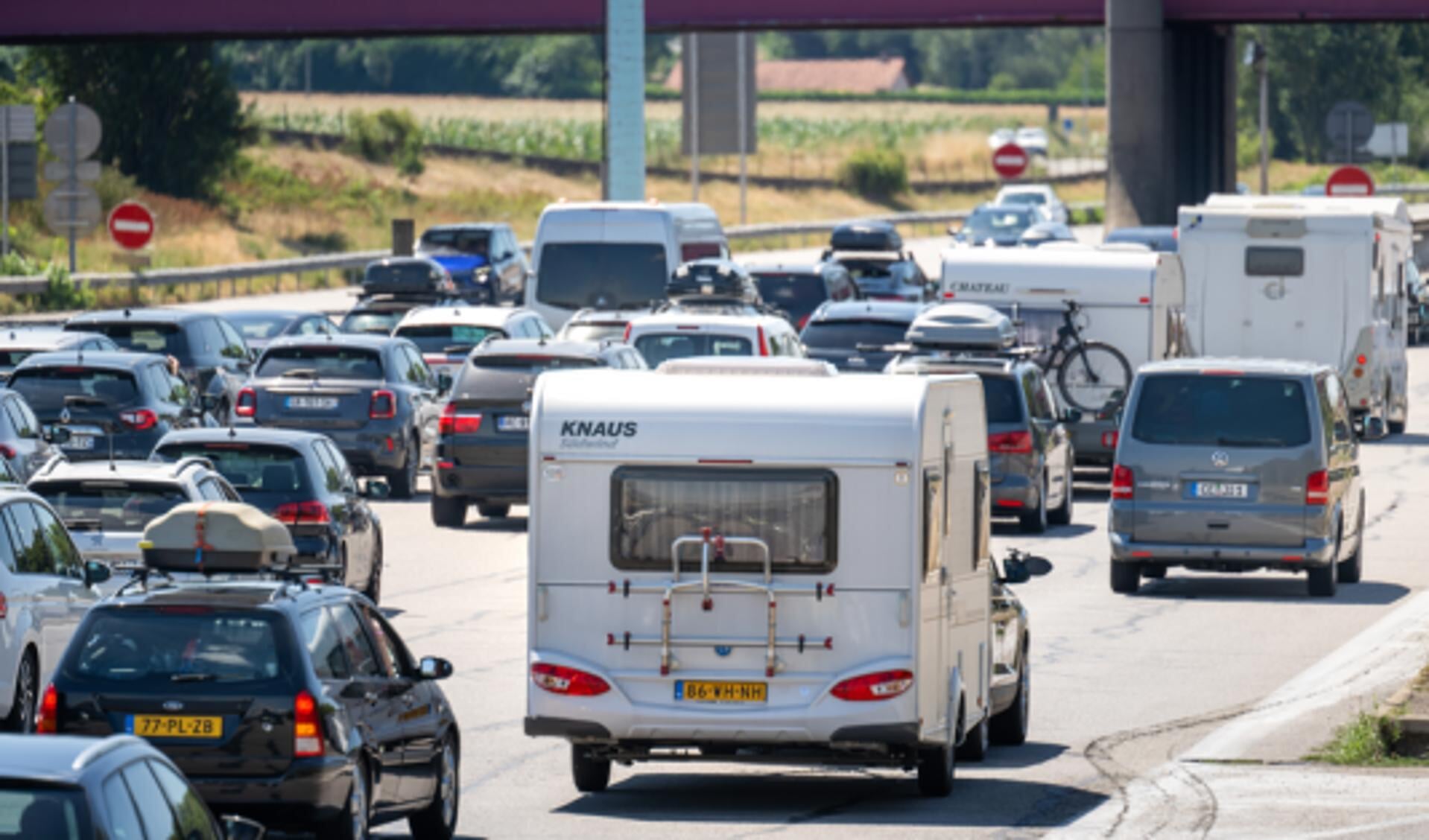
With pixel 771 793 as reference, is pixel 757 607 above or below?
above

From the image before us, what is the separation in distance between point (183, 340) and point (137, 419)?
5.50 m

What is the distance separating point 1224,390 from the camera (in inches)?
939

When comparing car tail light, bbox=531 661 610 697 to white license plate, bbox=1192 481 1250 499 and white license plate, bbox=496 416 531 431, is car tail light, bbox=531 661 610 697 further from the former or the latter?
white license plate, bbox=496 416 531 431

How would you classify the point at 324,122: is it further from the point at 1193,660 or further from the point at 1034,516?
the point at 1193,660

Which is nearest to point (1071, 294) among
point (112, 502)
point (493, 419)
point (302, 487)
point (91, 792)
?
point (493, 419)

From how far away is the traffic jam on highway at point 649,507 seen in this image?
12180 millimetres

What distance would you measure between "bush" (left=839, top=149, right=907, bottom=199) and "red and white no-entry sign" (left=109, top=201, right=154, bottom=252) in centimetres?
6650

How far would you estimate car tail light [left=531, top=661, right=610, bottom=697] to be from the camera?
14.2m

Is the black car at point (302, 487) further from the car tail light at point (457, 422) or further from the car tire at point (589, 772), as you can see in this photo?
the car tire at point (589, 772)

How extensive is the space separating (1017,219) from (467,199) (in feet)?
93.5

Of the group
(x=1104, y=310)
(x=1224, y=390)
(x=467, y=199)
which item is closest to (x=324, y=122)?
(x=467, y=199)

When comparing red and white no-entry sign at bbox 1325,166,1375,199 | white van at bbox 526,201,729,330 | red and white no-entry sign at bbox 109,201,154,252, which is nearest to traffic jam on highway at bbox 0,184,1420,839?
white van at bbox 526,201,729,330

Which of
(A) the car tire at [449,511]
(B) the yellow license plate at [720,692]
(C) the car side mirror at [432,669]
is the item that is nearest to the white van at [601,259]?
(A) the car tire at [449,511]

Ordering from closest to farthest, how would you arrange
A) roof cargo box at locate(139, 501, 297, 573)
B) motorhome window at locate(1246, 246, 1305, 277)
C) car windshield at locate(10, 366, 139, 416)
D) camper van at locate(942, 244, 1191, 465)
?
roof cargo box at locate(139, 501, 297, 573), car windshield at locate(10, 366, 139, 416), camper van at locate(942, 244, 1191, 465), motorhome window at locate(1246, 246, 1305, 277)
